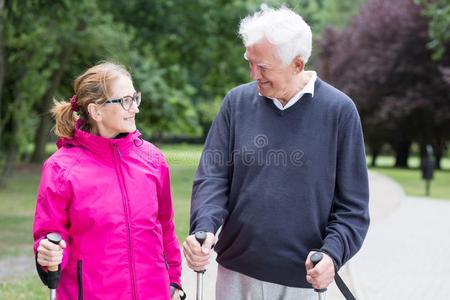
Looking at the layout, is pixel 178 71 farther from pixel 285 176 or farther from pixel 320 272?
pixel 320 272

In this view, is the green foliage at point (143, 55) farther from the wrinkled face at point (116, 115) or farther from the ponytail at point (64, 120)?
the wrinkled face at point (116, 115)

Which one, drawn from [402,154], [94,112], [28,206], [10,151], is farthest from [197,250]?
[402,154]

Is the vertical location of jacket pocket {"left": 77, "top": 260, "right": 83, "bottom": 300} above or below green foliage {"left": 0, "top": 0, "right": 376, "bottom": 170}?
above

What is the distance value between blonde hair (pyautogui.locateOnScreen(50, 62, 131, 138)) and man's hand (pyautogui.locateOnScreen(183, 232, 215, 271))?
62 centimetres

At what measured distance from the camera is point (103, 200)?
2.84m

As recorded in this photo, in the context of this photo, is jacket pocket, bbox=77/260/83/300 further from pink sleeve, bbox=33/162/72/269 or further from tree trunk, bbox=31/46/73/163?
tree trunk, bbox=31/46/73/163

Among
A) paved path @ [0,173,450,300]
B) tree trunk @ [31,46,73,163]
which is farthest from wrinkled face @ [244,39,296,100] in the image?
tree trunk @ [31,46,73,163]

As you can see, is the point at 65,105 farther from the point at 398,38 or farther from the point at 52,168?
the point at 398,38

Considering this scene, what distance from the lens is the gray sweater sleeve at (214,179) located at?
2.88 m

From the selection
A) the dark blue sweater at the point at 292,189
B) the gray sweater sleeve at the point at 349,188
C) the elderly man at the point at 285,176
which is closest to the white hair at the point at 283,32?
the elderly man at the point at 285,176

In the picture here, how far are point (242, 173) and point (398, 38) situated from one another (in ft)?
118

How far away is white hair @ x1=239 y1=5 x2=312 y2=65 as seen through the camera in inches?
112

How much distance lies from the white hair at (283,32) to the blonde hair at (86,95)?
1.80ft

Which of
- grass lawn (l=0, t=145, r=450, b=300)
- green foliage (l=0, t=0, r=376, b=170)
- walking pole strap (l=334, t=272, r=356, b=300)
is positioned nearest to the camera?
walking pole strap (l=334, t=272, r=356, b=300)
